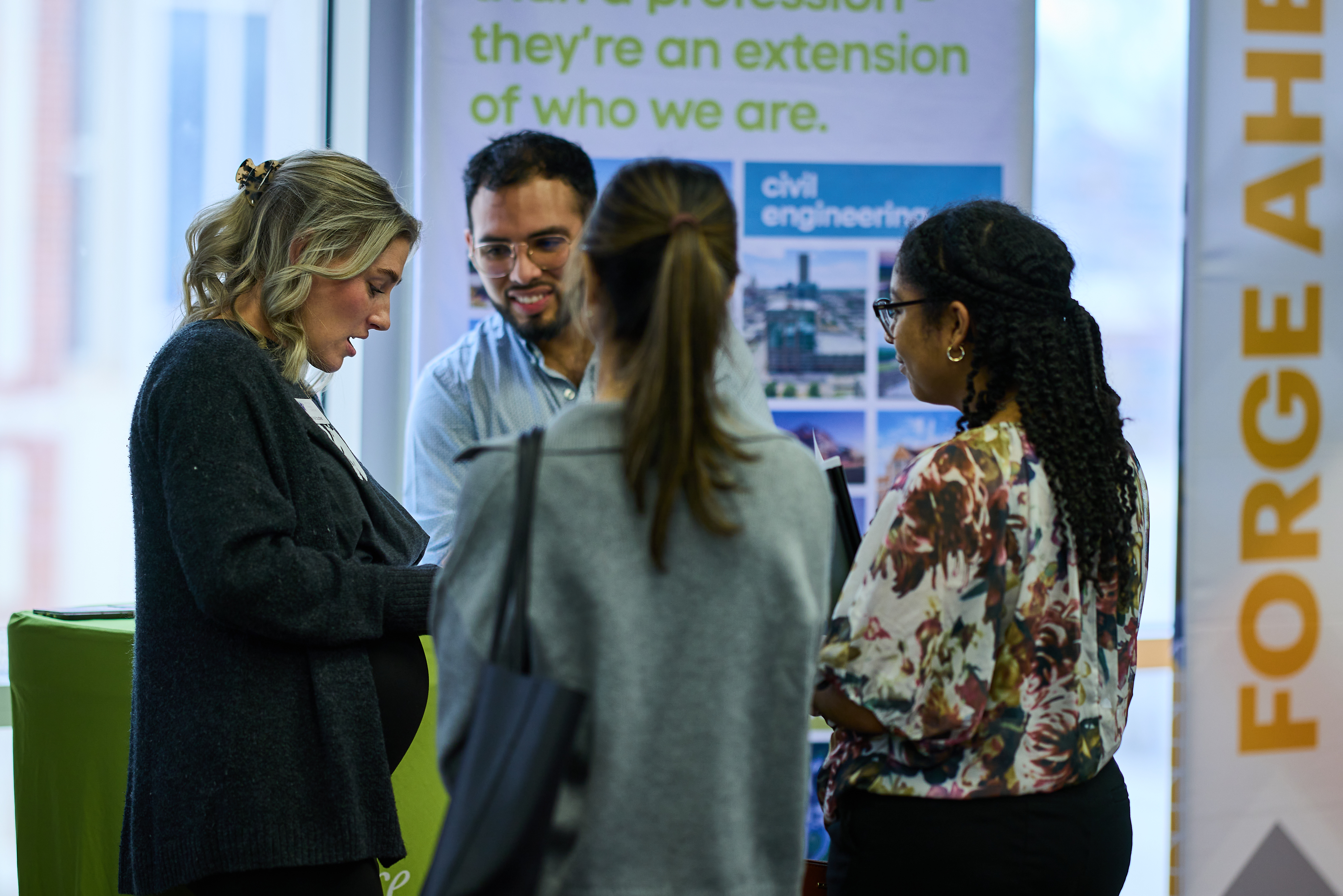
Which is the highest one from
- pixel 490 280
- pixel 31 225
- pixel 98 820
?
pixel 31 225

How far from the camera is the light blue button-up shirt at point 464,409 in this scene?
226cm

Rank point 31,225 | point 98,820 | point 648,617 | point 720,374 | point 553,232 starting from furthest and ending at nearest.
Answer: point 31,225 → point 553,232 → point 98,820 → point 720,374 → point 648,617

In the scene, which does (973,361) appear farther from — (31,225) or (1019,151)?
(31,225)

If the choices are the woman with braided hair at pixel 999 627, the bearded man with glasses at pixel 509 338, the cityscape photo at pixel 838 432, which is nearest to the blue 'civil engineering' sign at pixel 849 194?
the cityscape photo at pixel 838 432

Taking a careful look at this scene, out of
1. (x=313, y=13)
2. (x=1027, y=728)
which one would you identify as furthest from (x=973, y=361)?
(x=313, y=13)

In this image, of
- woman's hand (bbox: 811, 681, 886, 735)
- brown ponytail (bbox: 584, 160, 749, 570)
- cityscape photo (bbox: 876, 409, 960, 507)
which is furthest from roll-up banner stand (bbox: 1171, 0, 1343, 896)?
brown ponytail (bbox: 584, 160, 749, 570)

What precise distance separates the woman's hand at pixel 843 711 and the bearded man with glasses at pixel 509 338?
0.94 m

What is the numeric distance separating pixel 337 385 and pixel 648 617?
2.35 m

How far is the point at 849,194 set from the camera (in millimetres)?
3047

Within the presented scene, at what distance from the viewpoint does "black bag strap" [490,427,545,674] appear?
1014mm

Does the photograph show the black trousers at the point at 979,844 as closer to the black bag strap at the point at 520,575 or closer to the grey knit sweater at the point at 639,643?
the grey knit sweater at the point at 639,643

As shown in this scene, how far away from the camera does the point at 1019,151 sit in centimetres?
308

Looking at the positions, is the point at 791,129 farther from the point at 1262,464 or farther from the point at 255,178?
the point at 255,178

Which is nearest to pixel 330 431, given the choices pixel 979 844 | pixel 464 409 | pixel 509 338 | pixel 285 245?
pixel 285 245
